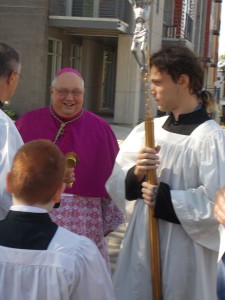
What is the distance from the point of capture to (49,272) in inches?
80.7

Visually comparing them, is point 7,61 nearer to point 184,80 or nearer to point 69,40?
point 184,80

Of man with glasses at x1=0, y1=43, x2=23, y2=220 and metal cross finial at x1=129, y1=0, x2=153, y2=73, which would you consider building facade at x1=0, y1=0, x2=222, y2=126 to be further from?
metal cross finial at x1=129, y1=0, x2=153, y2=73

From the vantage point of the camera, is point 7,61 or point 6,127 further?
point 7,61

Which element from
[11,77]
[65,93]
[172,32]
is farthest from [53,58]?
[11,77]

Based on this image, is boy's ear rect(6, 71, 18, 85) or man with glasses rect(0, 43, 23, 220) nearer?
man with glasses rect(0, 43, 23, 220)

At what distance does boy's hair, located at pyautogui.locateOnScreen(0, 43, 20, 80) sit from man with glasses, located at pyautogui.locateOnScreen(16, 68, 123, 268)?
0.70 m

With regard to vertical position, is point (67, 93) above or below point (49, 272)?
above

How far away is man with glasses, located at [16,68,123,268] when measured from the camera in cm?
368

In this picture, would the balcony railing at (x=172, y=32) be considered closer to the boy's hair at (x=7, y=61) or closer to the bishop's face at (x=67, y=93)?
the bishop's face at (x=67, y=93)

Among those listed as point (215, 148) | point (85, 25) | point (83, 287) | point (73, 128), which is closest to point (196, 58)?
point (215, 148)

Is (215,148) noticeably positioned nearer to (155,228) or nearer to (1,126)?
(155,228)

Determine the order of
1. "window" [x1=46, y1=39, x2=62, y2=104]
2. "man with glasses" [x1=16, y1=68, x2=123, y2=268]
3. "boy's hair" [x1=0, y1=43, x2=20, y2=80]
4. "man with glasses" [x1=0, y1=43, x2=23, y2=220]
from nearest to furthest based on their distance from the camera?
"man with glasses" [x1=0, y1=43, x2=23, y2=220] < "boy's hair" [x1=0, y1=43, x2=20, y2=80] < "man with glasses" [x1=16, y1=68, x2=123, y2=268] < "window" [x1=46, y1=39, x2=62, y2=104]

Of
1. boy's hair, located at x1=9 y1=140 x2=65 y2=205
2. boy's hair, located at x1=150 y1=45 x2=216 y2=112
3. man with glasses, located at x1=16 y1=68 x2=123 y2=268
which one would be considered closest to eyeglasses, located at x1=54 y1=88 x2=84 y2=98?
man with glasses, located at x1=16 y1=68 x2=123 y2=268

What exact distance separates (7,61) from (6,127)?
1.35 ft
